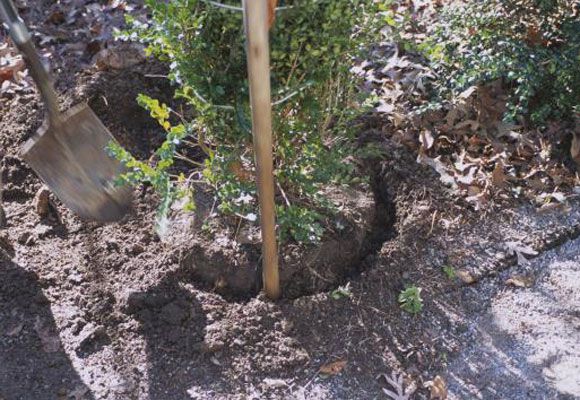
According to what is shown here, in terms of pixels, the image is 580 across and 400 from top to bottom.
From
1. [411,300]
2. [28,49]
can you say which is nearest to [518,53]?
[411,300]

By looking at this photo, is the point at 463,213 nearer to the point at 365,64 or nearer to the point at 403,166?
the point at 403,166

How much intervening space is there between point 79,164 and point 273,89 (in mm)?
1079

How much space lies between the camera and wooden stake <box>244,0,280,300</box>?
5.75 ft

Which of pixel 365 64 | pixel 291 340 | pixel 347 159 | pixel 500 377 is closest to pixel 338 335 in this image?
pixel 291 340

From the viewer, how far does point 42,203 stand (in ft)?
10.0

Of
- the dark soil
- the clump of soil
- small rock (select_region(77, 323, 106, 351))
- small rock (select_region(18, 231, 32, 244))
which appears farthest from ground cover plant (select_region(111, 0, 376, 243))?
small rock (select_region(18, 231, 32, 244))

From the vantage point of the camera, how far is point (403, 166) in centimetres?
317

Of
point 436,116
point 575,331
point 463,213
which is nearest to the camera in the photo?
point 575,331

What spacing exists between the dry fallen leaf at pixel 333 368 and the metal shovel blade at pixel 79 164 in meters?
1.17

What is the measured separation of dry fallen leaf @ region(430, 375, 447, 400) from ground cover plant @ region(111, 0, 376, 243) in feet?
2.45

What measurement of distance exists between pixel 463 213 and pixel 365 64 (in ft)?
3.76

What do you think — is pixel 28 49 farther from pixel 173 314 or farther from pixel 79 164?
pixel 173 314

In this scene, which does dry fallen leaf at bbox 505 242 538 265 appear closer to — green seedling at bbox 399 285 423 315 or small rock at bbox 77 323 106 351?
green seedling at bbox 399 285 423 315

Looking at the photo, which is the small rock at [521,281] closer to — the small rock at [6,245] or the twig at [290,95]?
the twig at [290,95]
